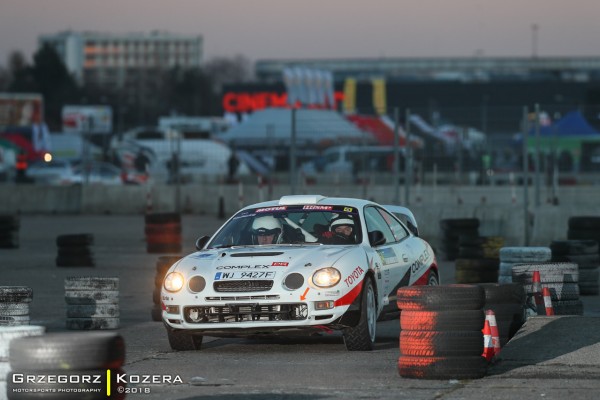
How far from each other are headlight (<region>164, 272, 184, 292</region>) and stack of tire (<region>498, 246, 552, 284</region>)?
537 centimetres

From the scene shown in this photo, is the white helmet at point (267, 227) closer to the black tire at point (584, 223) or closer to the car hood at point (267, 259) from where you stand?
the car hood at point (267, 259)

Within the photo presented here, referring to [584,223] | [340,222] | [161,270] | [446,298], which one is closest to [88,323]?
[161,270]

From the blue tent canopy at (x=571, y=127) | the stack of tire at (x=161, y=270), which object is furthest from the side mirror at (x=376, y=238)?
the blue tent canopy at (x=571, y=127)

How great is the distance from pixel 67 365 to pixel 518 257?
31.9 feet

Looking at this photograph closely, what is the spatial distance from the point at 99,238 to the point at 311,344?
18.4 m

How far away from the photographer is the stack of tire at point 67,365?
21.4 feet

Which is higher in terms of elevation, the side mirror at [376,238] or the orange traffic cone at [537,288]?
the side mirror at [376,238]

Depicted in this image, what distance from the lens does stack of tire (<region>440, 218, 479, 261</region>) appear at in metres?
22.4

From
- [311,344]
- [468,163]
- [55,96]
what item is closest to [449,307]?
[311,344]

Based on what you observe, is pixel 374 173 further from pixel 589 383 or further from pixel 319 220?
pixel 589 383

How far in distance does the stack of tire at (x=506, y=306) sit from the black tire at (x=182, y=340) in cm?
245

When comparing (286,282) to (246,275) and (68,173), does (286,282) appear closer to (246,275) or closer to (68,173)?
(246,275)

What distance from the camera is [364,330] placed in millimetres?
11188

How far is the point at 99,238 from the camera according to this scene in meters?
29.9
